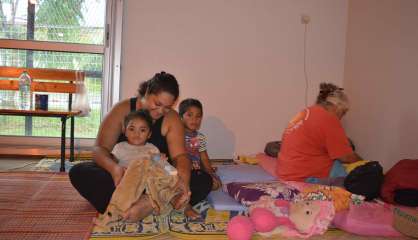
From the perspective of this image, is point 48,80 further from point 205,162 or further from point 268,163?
point 268,163

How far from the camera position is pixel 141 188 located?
1.87 meters

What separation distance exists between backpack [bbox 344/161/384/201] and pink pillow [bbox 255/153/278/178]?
667 mm

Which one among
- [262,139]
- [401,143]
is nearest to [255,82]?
[262,139]

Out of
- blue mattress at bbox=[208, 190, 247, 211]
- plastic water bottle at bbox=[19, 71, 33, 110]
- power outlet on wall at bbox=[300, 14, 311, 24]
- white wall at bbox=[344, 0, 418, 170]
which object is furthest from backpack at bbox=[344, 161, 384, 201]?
plastic water bottle at bbox=[19, 71, 33, 110]

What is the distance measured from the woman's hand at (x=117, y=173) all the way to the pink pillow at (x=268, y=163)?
1.30 metres

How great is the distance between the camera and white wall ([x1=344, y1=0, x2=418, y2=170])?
3006 mm

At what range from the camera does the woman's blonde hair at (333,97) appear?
2582mm

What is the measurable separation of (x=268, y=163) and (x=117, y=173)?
158 cm

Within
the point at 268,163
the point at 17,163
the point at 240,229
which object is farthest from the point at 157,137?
the point at 17,163

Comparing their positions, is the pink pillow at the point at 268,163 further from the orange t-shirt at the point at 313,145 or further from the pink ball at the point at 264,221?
the pink ball at the point at 264,221

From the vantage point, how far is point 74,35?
389 centimetres

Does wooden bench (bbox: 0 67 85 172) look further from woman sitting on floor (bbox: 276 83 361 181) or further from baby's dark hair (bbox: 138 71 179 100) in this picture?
woman sitting on floor (bbox: 276 83 361 181)

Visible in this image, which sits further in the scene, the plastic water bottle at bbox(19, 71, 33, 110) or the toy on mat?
the plastic water bottle at bbox(19, 71, 33, 110)

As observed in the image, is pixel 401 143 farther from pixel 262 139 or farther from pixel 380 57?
pixel 262 139
